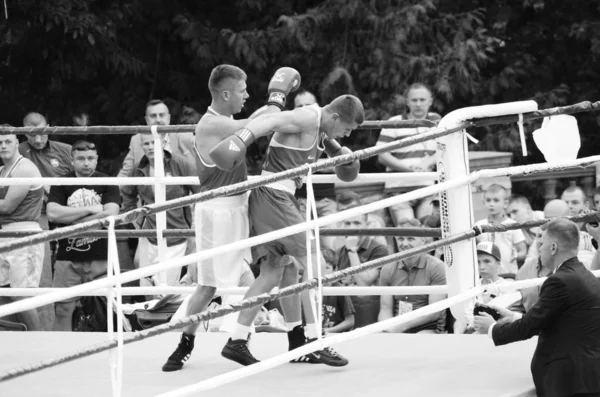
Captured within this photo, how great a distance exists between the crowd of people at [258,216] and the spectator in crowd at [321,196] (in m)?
0.01

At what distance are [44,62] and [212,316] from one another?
8.06 metres

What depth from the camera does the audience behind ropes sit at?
774cm

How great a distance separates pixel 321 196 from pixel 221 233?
11.6 ft

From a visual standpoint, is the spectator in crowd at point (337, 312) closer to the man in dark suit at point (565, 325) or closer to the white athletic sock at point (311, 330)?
the white athletic sock at point (311, 330)

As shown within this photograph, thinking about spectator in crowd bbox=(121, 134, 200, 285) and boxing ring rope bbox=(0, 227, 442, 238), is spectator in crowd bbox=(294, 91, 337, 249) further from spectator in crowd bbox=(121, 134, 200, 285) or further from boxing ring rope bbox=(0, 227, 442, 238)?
boxing ring rope bbox=(0, 227, 442, 238)

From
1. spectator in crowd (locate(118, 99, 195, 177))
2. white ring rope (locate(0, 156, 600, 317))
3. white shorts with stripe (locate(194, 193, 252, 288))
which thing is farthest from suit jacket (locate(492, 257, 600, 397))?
spectator in crowd (locate(118, 99, 195, 177))

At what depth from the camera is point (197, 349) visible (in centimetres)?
611

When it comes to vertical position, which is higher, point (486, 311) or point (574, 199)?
point (574, 199)

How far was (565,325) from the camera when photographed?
5.11 meters

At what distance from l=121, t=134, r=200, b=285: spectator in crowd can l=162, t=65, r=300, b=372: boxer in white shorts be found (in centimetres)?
198

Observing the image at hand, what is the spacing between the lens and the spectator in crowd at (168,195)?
26.2ft

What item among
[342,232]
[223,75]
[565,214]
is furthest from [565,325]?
[565,214]

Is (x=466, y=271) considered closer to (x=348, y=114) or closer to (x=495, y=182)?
(x=348, y=114)

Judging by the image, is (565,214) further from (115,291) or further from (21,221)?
(115,291)
